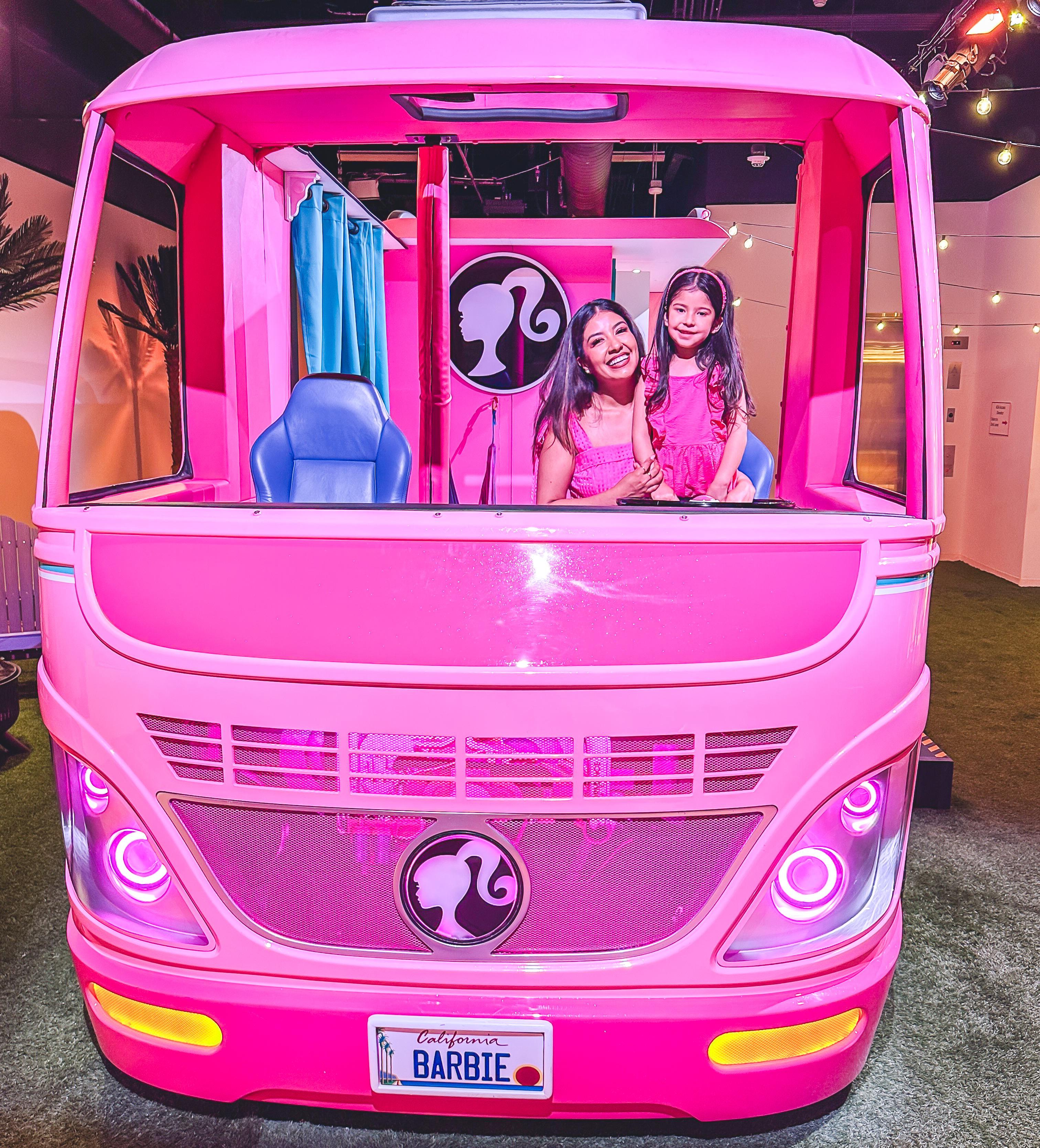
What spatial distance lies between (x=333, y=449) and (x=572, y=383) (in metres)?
1.08

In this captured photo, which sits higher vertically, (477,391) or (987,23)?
(987,23)

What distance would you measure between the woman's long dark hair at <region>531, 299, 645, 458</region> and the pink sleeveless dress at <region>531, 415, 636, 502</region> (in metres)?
0.02

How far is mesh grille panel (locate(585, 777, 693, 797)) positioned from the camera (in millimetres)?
1261

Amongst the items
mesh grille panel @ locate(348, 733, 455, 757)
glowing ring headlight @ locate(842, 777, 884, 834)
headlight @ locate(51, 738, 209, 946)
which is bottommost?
headlight @ locate(51, 738, 209, 946)

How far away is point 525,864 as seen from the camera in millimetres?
1296

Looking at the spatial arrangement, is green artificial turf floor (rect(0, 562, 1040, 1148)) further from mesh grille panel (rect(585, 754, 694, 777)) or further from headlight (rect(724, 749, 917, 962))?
mesh grille panel (rect(585, 754, 694, 777))

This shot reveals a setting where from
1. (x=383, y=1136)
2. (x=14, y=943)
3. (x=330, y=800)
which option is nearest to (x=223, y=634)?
(x=330, y=800)

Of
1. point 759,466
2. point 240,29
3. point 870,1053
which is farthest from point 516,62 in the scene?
point 240,29

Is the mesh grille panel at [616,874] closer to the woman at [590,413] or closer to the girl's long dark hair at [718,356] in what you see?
the woman at [590,413]

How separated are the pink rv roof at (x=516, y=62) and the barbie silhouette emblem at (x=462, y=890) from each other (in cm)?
129

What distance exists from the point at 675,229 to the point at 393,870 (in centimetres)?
559

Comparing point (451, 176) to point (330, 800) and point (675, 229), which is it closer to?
point (675, 229)

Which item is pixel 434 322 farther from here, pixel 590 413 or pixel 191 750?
pixel 191 750

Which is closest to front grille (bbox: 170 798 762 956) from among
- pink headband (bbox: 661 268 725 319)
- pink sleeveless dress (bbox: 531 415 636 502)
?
pink sleeveless dress (bbox: 531 415 636 502)
